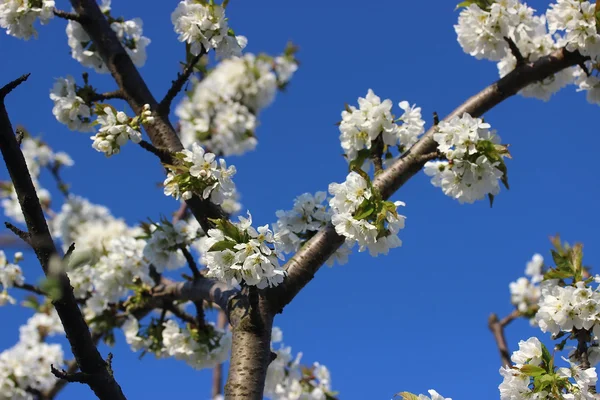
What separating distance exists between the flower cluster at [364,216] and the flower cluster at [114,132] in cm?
109

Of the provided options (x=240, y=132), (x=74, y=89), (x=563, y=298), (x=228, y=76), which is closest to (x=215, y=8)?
(x=74, y=89)

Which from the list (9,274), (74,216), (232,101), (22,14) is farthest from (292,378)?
(74,216)

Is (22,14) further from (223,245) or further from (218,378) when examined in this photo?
(218,378)

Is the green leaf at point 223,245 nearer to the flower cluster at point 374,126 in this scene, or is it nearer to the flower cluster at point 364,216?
the flower cluster at point 364,216

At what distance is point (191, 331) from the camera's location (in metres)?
4.11

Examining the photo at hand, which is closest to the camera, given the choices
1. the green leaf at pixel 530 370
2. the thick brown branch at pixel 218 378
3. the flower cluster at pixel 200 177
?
the green leaf at pixel 530 370

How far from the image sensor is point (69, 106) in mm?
3525

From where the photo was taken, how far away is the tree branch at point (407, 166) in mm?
2773

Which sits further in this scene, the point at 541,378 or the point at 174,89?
the point at 174,89

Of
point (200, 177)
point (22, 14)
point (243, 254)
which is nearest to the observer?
point (243, 254)

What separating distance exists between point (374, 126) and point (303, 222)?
669 millimetres

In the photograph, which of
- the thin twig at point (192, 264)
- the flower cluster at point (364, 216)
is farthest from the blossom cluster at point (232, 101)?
the flower cluster at point (364, 216)

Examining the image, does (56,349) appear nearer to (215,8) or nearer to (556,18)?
(215,8)

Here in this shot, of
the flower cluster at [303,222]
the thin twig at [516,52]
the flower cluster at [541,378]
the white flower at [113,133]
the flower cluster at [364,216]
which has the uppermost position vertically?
the thin twig at [516,52]
